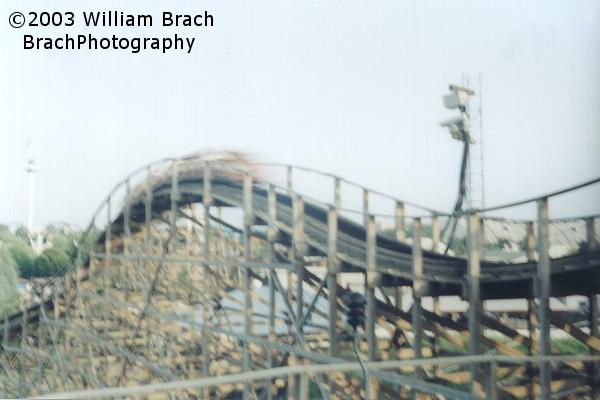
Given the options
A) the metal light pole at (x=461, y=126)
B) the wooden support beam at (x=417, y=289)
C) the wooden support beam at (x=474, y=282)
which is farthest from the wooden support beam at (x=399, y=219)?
the metal light pole at (x=461, y=126)

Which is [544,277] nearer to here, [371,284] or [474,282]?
[474,282]

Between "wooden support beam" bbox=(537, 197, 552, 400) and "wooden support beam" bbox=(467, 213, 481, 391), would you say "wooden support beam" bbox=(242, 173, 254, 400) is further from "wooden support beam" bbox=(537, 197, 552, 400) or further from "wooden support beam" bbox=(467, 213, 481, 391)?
"wooden support beam" bbox=(537, 197, 552, 400)

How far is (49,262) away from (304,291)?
25418 mm

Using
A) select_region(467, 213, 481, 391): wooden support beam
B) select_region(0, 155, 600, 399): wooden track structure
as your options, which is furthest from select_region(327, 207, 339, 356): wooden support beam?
select_region(467, 213, 481, 391): wooden support beam

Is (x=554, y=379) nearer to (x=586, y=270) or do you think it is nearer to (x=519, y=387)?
(x=519, y=387)

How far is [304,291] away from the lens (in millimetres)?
9664

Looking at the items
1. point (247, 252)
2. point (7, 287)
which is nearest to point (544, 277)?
point (247, 252)

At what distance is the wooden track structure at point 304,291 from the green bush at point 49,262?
17971 millimetres

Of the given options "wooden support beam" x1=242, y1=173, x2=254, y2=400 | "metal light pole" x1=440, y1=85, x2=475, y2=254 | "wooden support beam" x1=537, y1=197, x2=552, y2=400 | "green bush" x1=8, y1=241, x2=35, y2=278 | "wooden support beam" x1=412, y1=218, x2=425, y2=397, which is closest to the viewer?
"wooden support beam" x1=537, y1=197, x2=552, y2=400

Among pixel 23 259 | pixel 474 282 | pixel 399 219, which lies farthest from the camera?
pixel 23 259

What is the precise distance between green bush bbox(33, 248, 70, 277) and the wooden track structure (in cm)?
1797

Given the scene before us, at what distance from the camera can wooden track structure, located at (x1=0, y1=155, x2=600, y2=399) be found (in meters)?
5.45

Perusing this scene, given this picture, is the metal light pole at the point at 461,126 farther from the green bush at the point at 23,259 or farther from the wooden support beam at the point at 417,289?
the green bush at the point at 23,259

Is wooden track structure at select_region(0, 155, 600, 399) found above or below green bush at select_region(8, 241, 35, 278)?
above
